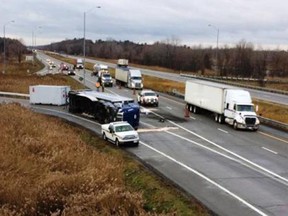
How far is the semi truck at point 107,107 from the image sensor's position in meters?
36.2

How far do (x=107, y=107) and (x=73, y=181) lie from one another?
59.2 feet

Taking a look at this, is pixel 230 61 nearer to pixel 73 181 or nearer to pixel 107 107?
pixel 107 107

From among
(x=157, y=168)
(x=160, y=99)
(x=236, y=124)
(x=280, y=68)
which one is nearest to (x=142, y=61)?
(x=280, y=68)

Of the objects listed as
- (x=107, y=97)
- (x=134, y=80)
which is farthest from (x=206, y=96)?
(x=134, y=80)

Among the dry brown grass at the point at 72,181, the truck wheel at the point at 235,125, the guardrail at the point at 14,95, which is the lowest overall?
the guardrail at the point at 14,95

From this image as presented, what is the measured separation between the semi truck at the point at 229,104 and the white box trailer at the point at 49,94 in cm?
1485

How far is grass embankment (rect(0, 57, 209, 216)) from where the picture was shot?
1745cm

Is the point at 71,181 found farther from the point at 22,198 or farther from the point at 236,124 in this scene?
the point at 236,124

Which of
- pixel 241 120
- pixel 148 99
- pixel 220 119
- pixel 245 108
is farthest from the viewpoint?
pixel 148 99

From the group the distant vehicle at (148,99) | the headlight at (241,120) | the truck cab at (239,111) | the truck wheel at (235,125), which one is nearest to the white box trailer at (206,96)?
the truck cab at (239,111)

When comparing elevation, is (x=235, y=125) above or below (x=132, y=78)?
below

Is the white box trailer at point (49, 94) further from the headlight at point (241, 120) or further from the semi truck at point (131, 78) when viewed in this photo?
the headlight at point (241, 120)

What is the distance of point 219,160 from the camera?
26.7 meters

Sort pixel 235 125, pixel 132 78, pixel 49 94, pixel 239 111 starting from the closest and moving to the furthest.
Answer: pixel 235 125, pixel 239 111, pixel 49 94, pixel 132 78
